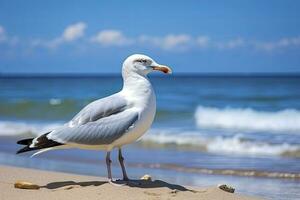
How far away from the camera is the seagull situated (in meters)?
5.48

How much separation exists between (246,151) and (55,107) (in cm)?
1395

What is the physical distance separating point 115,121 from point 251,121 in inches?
467

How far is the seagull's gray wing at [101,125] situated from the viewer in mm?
5473

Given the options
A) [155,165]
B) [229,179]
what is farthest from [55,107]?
[229,179]

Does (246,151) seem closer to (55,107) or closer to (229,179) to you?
(229,179)

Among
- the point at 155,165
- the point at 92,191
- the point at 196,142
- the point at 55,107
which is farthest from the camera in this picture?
the point at 55,107

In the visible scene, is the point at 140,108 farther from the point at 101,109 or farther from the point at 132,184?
the point at 132,184

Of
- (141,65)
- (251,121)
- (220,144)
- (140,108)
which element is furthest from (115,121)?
(251,121)

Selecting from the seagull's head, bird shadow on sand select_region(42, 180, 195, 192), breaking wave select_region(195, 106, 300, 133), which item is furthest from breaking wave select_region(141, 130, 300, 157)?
the seagull's head

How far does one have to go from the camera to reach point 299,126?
595 inches

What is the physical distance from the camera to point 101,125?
18.2 feet

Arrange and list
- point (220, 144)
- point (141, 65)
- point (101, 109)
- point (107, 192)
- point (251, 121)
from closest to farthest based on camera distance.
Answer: point (107, 192) → point (101, 109) → point (141, 65) → point (220, 144) → point (251, 121)

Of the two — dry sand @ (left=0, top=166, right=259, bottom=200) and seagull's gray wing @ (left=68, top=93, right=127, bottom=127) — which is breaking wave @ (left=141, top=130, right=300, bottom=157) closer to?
dry sand @ (left=0, top=166, right=259, bottom=200)

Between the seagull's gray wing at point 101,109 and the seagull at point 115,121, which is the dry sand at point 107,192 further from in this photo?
the seagull's gray wing at point 101,109
